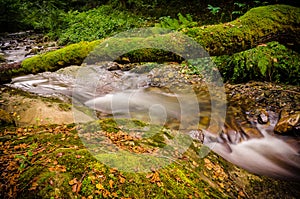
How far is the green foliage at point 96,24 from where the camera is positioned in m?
12.6

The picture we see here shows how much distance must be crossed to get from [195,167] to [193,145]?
2.57 ft

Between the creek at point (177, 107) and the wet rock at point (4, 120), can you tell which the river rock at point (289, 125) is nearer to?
the creek at point (177, 107)

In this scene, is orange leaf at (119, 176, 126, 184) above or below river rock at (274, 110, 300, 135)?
above

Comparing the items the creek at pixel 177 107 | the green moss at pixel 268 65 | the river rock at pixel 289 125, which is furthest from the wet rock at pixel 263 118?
the green moss at pixel 268 65

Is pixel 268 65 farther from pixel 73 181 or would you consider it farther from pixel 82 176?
pixel 73 181

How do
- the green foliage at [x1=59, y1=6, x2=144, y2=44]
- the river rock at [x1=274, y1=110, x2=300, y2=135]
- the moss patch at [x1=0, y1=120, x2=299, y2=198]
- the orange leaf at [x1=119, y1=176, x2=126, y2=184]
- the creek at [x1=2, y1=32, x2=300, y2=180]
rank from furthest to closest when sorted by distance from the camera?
the green foliage at [x1=59, y1=6, x2=144, y2=44], the river rock at [x1=274, y1=110, x2=300, y2=135], the creek at [x1=2, y1=32, x2=300, y2=180], the orange leaf at [x1=119, y1=176, x2=126, y2=184], the moss patch at [x1=0, y1=120, x2=299, y2=198]

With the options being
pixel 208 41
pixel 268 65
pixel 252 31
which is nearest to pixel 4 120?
pixel 208 41

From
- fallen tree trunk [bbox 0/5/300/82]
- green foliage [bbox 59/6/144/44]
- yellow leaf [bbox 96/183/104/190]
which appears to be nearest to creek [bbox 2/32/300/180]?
fallen tree trunk [bbox 0/5/300/82]

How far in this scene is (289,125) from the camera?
525 centimetres

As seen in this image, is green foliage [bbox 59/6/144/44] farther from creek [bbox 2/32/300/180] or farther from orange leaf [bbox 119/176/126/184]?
orange leaf [bbox 119/176/126/184]

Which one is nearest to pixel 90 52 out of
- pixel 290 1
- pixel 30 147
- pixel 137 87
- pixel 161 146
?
pixel 30 147

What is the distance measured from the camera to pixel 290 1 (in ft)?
13.0

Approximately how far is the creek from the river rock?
5.7 inches

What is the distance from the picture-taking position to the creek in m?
4.89
